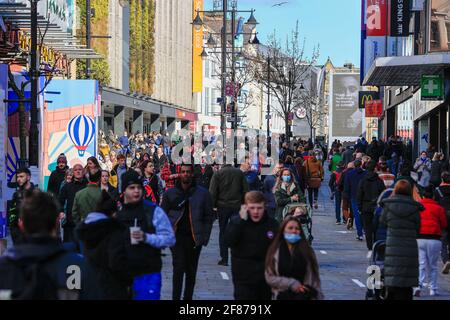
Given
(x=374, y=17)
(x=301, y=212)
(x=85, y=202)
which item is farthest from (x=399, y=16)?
(x=85, y=202)

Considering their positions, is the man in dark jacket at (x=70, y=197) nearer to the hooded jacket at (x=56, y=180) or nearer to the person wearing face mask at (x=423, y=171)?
the hooded jacket at (x=56, y=180)

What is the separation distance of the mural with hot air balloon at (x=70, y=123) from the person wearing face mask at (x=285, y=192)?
12.4m

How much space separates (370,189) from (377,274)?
7358 mm

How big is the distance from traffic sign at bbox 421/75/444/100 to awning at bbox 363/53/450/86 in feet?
0.87

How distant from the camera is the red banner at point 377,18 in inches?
1860

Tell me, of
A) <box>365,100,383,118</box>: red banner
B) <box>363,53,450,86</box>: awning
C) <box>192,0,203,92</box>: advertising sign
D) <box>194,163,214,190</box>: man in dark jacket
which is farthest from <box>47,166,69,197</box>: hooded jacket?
<box>192,0,203,92</box>: advertising sign

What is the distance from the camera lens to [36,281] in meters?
6.27

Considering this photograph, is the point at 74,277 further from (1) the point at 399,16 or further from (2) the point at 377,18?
(2) the point at 377,18

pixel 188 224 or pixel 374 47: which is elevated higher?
pixel 374 47

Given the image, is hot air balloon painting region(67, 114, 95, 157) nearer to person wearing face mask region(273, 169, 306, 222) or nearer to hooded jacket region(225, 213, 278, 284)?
person wearing face mask region(273, 169, 306, 222)

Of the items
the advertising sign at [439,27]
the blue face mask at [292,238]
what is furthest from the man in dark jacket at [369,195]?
the advertising sign at [439,27]

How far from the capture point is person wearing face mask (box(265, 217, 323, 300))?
9.16m
